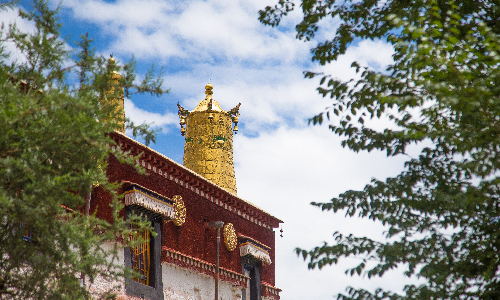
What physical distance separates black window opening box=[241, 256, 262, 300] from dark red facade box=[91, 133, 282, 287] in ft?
1.04

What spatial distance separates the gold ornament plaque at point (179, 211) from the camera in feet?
53.4

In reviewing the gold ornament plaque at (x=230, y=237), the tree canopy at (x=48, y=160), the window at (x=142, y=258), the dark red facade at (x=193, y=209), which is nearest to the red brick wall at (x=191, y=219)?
the dark red facade at (x=193, y=209)

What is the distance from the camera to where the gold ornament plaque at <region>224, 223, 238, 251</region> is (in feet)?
60.7

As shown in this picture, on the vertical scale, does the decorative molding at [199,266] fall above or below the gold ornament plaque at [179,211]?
below

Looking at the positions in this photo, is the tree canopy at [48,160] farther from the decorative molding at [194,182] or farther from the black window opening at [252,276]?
the black window opening at [252,276]

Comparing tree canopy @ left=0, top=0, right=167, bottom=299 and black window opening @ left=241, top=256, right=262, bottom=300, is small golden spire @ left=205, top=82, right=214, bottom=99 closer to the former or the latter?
black window opening @ left=241, top=256, right=262, bottom=300

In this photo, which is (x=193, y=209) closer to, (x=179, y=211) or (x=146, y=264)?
(x=179, y=211)

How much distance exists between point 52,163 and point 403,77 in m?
4.91

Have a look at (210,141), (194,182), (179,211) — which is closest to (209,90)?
(210,141)

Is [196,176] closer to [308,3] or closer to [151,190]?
[151,190]

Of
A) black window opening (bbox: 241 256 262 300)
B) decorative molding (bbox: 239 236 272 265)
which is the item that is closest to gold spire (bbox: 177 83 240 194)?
decorative molding (bbox: 239 236 272 265)

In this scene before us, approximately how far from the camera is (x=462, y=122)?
22.0 ft

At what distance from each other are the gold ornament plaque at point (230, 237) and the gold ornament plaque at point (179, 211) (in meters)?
2.28

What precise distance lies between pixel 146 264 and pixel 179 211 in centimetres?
195
